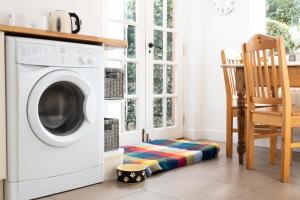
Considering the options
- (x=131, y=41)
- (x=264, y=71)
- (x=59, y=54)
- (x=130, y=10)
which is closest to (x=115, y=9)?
(x=130, y=10)

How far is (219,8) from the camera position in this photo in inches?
159

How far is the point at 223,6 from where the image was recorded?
158 inches

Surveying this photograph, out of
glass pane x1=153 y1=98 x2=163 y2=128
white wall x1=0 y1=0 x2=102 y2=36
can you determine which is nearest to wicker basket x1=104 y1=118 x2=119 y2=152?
white wall x1=0 y1=0 x2=102 y2=36

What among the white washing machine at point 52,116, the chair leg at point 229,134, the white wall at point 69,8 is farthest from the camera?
the chair leg at point 229,134

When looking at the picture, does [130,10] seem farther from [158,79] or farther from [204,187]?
[204,187]

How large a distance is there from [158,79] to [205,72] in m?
0.63

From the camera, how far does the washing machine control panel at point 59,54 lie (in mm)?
1946

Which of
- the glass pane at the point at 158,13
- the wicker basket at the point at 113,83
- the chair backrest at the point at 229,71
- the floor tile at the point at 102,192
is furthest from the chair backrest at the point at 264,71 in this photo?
the glass pane at the point at 158,13

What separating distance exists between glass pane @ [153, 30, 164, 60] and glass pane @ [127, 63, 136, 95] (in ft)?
1.21

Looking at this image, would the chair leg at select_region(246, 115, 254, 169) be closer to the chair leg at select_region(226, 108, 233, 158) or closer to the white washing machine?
the chair leg at select_region(226, 108, 233, 158)

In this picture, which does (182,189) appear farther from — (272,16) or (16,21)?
(272,16)

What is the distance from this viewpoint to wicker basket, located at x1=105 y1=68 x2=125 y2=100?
253 cm

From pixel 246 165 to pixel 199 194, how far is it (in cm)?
76

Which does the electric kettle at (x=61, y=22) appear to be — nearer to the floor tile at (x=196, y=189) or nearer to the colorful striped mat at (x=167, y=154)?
the colorful striped mat at (x=167, y=154)
